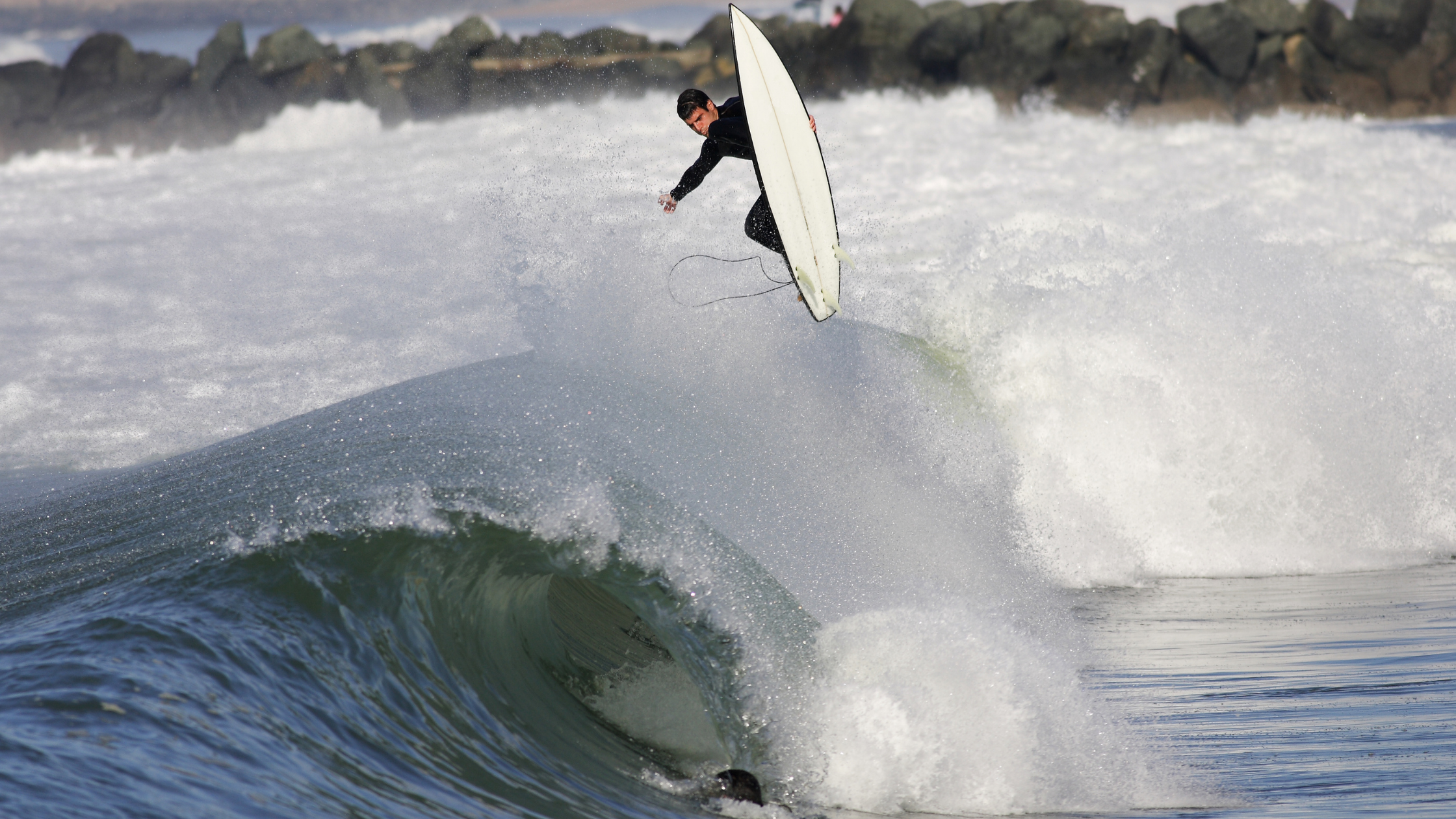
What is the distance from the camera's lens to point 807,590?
5.15 metres

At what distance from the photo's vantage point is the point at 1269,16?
123ft

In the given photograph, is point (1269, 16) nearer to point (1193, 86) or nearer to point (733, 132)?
point (1193, 86)

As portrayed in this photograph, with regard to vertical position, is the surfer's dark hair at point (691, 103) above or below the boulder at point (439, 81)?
below

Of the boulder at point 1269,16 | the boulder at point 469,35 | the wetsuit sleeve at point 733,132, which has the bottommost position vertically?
the wetsuit sleeve at point 733,132

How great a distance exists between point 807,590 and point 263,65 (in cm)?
4527

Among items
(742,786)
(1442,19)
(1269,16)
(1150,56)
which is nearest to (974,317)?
(742,786)

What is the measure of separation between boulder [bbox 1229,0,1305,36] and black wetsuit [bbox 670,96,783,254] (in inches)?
1493

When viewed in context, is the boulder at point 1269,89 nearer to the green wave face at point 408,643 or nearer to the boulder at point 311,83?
the boulder at point 311,83

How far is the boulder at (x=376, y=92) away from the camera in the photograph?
41.7m

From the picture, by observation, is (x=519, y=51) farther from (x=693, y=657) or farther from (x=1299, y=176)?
(x=693, y=657)

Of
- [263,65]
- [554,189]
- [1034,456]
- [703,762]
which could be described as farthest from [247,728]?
[263,65]

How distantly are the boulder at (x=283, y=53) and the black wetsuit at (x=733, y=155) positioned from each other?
4264 cm

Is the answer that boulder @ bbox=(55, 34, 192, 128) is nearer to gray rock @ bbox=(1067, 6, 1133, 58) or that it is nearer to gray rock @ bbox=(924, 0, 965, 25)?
gray rock @ bbox=(924, 0, 965, 25)

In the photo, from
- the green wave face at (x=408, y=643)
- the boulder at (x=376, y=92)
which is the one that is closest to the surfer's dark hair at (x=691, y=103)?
the green wave face at (x=408, y=643)
